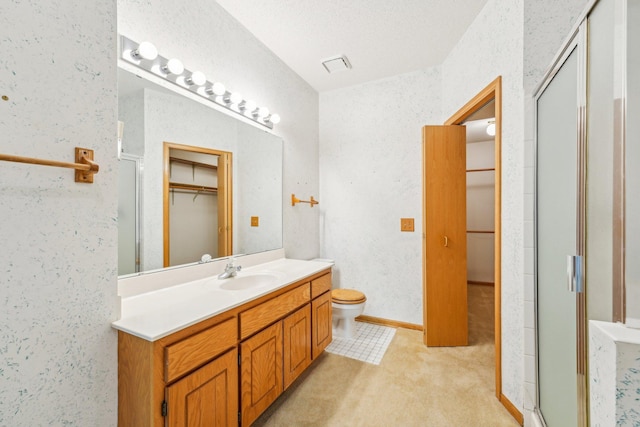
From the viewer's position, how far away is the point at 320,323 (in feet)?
6.42

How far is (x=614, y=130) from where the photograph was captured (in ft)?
2.18

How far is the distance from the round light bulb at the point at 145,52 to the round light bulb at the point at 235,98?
575 mm

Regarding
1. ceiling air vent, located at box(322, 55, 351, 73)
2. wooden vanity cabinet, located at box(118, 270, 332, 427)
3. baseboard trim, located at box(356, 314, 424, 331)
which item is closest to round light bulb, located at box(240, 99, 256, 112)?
ceiling air vent, located at box(322, 55, 351, 73)

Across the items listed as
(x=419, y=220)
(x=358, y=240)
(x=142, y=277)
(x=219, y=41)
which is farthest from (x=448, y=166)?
(x=142, y=277)

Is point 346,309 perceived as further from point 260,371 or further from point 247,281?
point 260,371

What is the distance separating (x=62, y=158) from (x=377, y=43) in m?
2.24

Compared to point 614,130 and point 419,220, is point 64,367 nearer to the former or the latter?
point 614,130

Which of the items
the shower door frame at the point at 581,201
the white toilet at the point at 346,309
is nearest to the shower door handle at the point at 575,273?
the shower door frame at the point at 581,201

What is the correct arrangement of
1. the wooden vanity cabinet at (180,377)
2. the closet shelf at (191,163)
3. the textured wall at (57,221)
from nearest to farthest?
the textured wall at (57,221) → the wooden vanity cabinet at (180,377) → the closet shelf at (191,163)

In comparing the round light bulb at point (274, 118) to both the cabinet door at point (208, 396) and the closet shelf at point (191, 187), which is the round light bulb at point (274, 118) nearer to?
the closet shelf at point (191, 187)

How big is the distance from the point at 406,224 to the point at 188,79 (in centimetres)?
220

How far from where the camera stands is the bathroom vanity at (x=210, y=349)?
943 millimetres

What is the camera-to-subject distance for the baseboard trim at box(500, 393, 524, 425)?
1.46 metres

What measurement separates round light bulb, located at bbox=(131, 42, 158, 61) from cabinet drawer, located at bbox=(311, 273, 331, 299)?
161 centimetres
